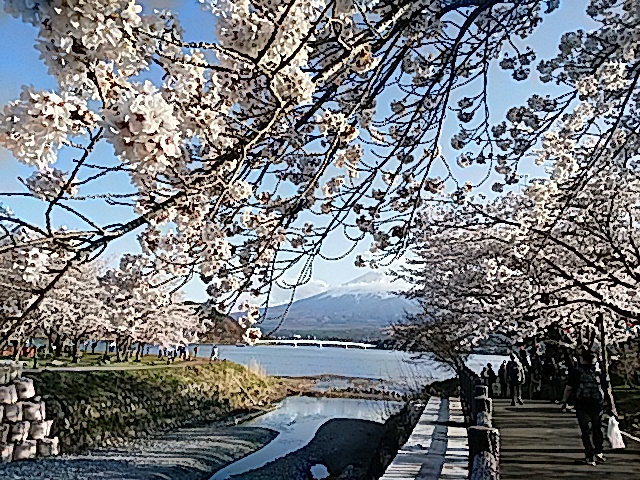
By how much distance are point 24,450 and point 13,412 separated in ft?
2.73

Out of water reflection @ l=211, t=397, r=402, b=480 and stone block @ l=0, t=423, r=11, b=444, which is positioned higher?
stone block @ l=0, t=423, r=11, b=444

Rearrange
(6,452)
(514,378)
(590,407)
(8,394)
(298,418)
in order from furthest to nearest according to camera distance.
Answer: (298,418), (514,378), (8,394), (6,452), (590,407)

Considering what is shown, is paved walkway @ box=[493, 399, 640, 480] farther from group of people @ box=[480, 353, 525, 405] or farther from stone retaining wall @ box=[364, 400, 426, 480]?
stone retaining wall @ box=[364, 400, 426, 480]

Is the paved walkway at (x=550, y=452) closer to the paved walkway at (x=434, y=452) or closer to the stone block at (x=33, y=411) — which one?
the paved walkway at (x=434, y=452)

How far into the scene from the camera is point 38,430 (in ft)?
37.4

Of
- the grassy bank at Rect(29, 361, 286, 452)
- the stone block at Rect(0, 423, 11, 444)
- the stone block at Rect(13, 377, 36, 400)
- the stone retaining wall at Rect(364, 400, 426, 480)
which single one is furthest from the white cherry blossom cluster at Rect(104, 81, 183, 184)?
the grassy bank at Rect(29, 361, 286, 452)

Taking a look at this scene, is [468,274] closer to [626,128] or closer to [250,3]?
[626,128]

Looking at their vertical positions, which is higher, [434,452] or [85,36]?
[85,36]

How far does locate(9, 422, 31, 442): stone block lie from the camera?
10.8 m

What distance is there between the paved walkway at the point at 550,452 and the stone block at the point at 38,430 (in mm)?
8760

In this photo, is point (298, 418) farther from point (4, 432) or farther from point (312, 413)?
point (4, 432)

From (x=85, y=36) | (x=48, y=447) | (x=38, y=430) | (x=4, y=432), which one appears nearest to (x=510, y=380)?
(x=48, y=447)

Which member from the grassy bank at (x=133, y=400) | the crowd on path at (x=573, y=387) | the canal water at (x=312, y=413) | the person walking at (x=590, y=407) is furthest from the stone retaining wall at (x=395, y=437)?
the grassy bank at (x=133, y=400)

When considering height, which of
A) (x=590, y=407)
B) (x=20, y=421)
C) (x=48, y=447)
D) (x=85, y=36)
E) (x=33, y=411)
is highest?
(x=85, y=36)
